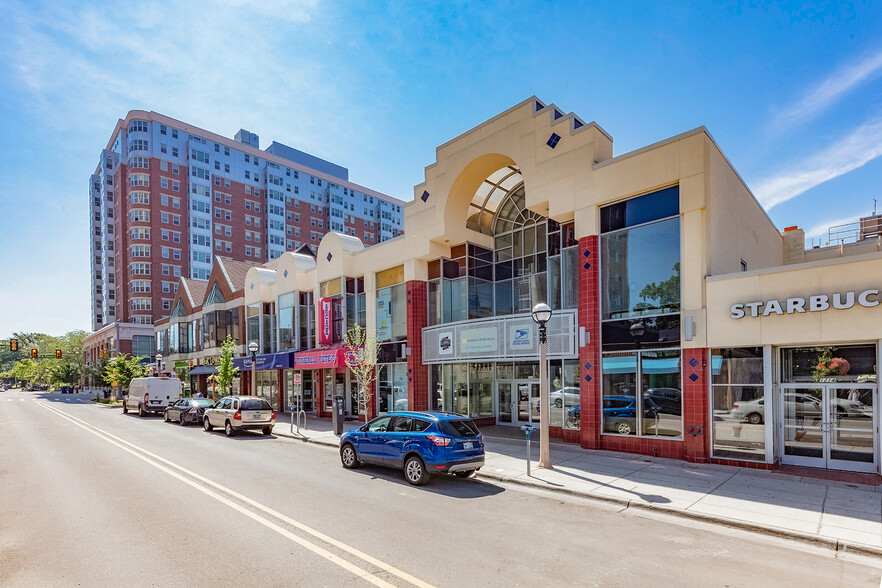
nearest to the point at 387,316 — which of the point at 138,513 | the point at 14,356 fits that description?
the point at 138,513

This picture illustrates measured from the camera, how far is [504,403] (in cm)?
2114

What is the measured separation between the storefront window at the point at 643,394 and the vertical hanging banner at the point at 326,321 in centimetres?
1561

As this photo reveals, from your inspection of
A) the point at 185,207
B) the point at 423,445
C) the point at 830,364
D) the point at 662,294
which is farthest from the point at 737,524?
the point at 185,207

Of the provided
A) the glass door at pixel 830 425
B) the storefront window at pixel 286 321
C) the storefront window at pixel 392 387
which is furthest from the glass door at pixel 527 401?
the storefront window at pixel 286 321

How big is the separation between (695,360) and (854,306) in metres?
3.68

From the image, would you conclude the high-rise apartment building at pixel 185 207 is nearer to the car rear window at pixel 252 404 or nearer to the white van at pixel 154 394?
the white van at pixel 154 394

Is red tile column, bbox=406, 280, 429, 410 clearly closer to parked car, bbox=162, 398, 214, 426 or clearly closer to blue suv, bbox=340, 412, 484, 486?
blue suv, bbox=340, 412, 484, 486

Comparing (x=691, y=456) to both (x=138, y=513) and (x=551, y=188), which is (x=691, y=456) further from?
(x=138, y=513)

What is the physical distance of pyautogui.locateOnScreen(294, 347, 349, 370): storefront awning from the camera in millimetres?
23453

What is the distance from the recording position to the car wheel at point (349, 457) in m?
13.0

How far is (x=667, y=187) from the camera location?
1437cm

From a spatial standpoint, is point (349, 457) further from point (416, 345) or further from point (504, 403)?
point (504, 403)

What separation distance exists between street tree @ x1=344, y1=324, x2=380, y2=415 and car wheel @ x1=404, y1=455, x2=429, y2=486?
9495 mm

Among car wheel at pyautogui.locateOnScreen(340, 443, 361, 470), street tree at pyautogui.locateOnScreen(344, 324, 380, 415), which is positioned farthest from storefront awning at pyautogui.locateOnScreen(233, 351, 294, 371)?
car wheel at pyautogui.locateOnScreen(340, 443, 361, 470)
